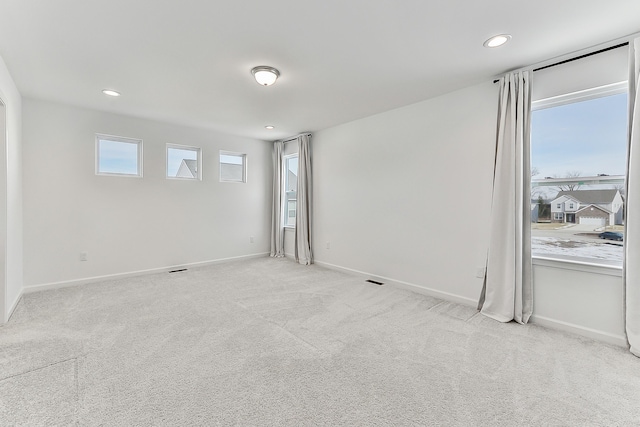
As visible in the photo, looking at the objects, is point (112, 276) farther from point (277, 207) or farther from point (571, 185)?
point (571, 185)

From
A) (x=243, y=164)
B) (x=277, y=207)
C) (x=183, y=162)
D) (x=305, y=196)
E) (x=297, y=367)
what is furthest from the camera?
(x=277, y=207)

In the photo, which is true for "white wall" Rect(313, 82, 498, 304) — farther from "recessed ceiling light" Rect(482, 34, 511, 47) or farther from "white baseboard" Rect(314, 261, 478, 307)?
"recessed ceiling light" Rect(482, 34, 511, 47)

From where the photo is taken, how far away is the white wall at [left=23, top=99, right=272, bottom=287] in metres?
3.80

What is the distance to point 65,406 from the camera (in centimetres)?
164

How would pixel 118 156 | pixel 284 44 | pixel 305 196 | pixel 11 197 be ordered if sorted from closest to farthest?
pixel 284 44, pixel 11 197, pixel 118 156, pixel 305 196

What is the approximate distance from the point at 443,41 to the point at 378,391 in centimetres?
271

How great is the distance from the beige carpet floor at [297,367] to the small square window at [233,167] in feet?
9.70

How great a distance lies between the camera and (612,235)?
2.57 metres

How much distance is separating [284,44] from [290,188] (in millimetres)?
3934

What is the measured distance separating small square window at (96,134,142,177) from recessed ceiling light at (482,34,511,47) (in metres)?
4.85

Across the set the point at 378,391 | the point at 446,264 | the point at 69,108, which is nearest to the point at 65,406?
the point at 378,391

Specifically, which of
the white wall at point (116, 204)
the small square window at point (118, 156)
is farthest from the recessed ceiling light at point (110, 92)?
the small square window at point (118, 156)

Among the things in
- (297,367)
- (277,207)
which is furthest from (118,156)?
(297,367)

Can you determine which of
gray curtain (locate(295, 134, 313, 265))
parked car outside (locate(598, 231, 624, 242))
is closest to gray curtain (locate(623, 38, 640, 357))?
parked car outside (locate(598, 231, 624, 242))
